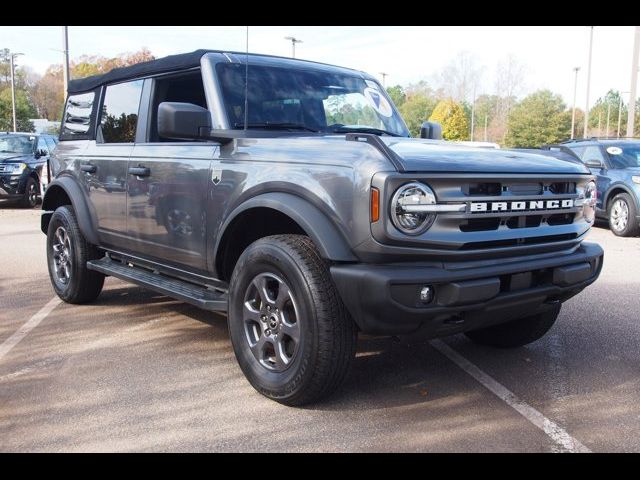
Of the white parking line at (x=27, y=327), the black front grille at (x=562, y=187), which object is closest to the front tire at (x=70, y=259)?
the white parking line at (x=27, y=327)

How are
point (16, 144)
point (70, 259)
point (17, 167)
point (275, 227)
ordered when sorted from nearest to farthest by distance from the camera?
point (275, 227)
point (70, 259)
point (17, 167)
point (16, 144)

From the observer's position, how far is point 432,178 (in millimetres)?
3104

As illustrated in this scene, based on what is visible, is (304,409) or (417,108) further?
(417,108)

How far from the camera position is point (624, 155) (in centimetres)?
1182

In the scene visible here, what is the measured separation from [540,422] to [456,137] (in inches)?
1590

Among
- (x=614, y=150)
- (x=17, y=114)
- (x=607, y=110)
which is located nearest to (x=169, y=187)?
(x=614, y=150)

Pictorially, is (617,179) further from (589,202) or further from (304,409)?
(304,409)

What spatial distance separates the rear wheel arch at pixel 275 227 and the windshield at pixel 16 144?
48.0 feet

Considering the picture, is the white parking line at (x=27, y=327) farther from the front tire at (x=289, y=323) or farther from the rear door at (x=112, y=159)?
the front tire at (x=289, y=323)

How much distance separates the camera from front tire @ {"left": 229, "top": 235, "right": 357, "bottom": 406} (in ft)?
10.7

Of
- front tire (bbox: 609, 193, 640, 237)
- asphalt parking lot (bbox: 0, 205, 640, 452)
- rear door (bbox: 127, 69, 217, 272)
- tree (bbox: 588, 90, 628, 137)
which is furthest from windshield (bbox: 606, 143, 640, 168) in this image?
tree (bbox: 588, 90, 628, 137)

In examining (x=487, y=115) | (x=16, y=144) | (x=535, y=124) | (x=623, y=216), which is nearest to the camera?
(x=623, y=216)

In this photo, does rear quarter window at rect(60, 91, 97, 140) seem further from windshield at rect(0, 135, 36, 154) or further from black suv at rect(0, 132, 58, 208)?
windshield at rect(0, 135, 36, 154)

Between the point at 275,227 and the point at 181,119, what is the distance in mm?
849
